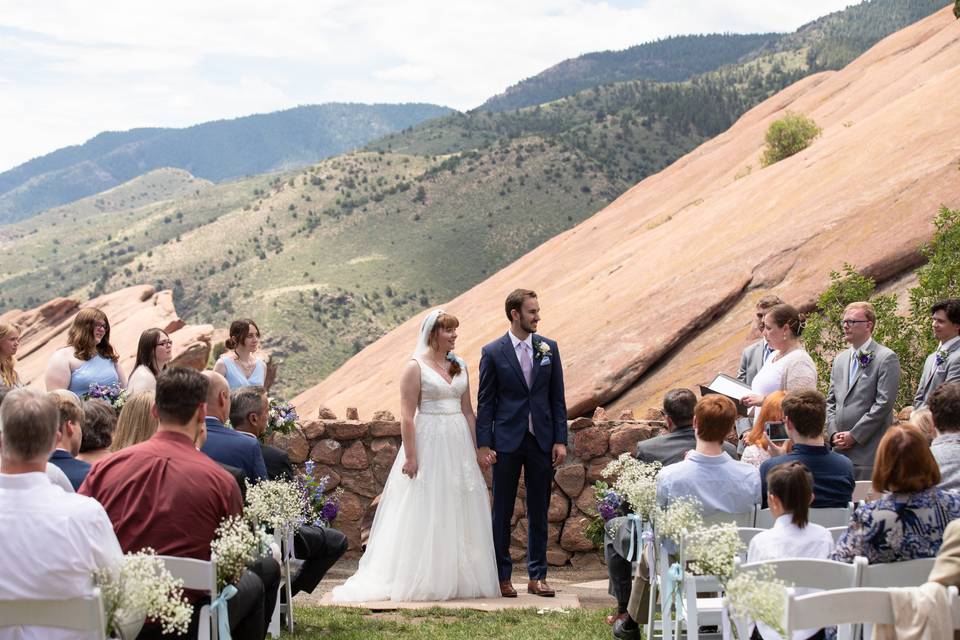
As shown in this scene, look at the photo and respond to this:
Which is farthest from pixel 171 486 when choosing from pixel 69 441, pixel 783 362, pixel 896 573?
pixel 783 362

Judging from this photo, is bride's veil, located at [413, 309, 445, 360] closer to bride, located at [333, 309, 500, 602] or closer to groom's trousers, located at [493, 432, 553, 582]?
bride, located at [333, 309, 500, 602]

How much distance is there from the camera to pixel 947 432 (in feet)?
17.1

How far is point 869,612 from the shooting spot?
376 cm

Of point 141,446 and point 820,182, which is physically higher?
point 820,182

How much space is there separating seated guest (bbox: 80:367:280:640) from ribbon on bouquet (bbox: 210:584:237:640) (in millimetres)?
159

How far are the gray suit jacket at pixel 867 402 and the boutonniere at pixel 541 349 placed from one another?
207cm

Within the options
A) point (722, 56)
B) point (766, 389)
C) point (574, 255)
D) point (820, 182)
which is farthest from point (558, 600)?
point (722, 56)

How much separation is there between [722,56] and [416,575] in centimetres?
20094

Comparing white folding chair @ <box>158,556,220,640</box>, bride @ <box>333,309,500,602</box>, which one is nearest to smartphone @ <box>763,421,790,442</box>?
bride @ <box>333,309,500,602</box>

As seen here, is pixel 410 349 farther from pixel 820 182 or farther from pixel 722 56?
pixel 722 56

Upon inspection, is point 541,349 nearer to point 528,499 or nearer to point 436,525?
point 528,499

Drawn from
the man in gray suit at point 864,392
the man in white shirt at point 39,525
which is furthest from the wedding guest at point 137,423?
the man in gray suit at point 864,392

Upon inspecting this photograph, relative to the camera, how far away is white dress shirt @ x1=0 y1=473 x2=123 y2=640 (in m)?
4.00

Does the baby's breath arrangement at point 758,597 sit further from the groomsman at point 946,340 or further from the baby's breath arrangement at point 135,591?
the groomsman at point 946,340
